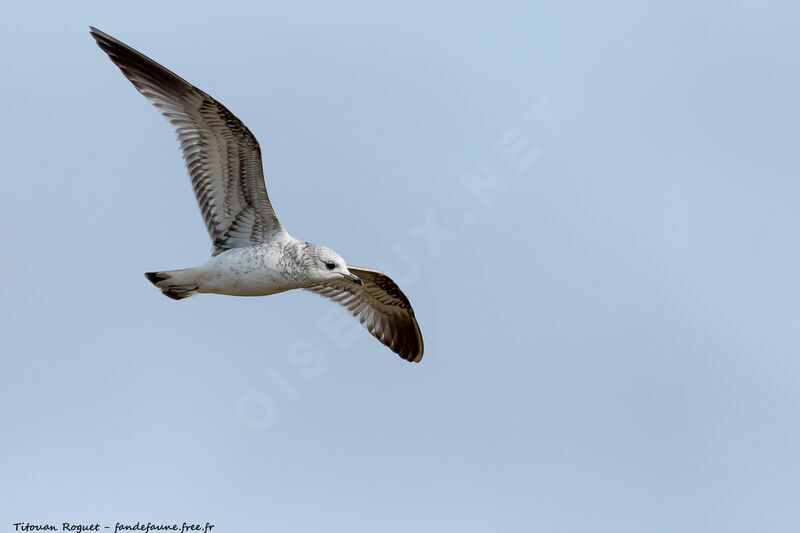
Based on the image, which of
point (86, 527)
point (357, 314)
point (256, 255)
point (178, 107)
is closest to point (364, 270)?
point (357, 314)

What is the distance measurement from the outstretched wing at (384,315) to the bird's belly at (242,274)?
7.78 ft

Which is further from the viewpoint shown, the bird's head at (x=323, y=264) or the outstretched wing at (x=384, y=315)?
the outstretched wing at (x=384, y=315)

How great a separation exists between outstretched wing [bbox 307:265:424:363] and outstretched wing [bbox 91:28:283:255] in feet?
7.45

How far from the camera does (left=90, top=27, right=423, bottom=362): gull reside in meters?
12.8

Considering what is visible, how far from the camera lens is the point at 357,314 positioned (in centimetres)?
1554

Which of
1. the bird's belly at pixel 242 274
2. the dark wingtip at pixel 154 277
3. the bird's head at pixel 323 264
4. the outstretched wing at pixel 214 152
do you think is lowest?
the dark wingtip at pixel 154 277

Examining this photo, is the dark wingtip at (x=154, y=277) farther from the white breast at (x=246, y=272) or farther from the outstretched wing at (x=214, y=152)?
the outstretched wing at (x=214, y=152)

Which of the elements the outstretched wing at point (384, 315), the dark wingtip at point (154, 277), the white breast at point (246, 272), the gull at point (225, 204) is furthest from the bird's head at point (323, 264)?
the outstretched wing at point (384, 315)

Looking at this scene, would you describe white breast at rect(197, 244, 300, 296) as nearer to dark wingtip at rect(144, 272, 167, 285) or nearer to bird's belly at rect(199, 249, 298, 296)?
bird's belly at rect(199, 249, 298, 296)

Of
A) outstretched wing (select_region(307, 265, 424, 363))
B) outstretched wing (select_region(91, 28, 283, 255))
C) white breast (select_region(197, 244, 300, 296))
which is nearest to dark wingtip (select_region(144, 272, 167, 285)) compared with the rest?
white breast (select_region(197, 244, 300, 296))

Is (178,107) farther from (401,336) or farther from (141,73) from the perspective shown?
(401,336)

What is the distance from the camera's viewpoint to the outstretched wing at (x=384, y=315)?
1536cm

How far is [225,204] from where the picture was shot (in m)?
13.2

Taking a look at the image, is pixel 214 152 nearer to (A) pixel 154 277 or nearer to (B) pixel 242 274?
(B) pixel 242 274
